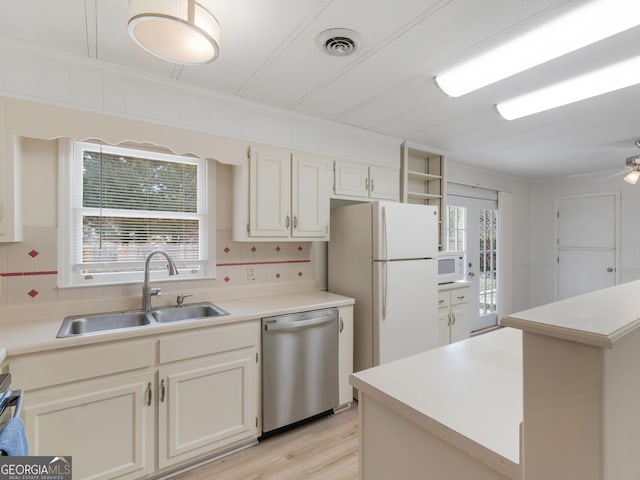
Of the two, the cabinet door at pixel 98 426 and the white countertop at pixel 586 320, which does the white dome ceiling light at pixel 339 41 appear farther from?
the cabinet door at pixel 98 426

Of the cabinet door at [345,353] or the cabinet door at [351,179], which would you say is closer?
the cabinet door at [345,353]

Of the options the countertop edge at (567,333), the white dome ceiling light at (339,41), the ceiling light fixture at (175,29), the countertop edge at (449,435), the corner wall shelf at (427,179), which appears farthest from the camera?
the corner wall shelf at (427,179)

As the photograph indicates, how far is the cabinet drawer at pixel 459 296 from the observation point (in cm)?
345

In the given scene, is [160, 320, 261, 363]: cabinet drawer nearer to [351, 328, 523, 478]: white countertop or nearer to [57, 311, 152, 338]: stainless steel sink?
[57, 311, 152, 338]: stainless steel sink

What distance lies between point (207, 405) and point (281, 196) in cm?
153

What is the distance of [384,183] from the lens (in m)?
3.26

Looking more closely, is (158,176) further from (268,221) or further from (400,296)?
(400,296)

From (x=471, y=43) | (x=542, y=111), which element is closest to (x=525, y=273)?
(x=542, y=111)

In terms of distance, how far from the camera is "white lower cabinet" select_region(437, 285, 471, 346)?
3.34m

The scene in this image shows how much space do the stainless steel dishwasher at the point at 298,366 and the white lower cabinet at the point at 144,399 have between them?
0.08 meters

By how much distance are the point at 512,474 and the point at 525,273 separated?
5.54 m

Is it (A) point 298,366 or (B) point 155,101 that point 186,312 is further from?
(B) point 155,101

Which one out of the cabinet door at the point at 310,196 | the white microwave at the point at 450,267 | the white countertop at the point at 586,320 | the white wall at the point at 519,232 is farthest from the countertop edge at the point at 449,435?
the white wall at the point at 519,232

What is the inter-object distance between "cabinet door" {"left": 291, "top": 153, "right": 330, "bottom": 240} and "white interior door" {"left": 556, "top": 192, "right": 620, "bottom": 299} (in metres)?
4.35
